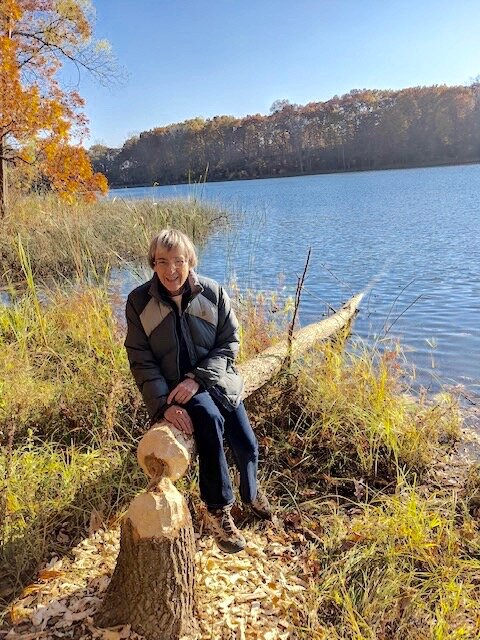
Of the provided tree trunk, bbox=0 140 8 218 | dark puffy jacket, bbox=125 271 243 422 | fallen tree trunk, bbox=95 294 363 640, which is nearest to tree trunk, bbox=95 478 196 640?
fallen tree trunk, bbox=95 294 363 640

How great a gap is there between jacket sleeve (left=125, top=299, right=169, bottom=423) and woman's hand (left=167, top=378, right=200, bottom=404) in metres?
0.06

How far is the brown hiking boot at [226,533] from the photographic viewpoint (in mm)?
2490

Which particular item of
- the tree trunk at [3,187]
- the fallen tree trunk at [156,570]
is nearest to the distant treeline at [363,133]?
the tree trunk at [3,187]

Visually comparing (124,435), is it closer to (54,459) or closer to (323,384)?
(54,459)

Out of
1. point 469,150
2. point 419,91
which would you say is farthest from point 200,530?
point 419,91

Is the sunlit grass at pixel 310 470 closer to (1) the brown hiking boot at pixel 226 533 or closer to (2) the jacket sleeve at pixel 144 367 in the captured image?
(1) the brown hiking boot at pixel 226 533

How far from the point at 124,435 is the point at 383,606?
1872mm

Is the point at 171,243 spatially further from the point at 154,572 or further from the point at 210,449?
the point at 154,572

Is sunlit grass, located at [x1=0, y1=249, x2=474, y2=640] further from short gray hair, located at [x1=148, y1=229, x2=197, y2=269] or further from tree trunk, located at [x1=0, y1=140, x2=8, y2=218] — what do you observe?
tree trunk, located at [x1=0, y1=140, x2=8, y2=218]

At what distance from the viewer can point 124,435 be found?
3443mm

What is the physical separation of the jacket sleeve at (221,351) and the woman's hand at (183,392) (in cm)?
5

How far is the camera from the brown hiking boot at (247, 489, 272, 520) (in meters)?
2.79

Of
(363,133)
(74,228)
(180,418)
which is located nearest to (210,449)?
(180,418)

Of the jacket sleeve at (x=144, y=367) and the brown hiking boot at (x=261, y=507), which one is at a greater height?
the jacket sleeve at (x=144, y=367)
